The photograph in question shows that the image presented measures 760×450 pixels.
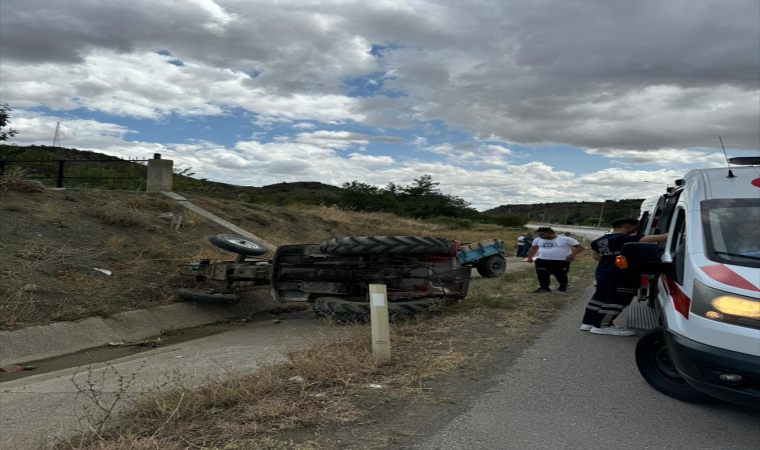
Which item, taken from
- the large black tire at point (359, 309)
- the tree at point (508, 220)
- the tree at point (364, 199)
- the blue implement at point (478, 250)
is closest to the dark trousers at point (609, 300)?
the large black tire at point (359, 309)

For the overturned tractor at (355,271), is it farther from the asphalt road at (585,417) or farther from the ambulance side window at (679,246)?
the ambulance side window at (679,246)

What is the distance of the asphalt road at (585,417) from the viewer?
3.82 meters

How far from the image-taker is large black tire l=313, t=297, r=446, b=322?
8180mm

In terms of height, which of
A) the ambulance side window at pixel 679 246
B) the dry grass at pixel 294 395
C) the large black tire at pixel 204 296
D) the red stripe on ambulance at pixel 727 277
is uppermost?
the ambulance side window at pixel 679 246

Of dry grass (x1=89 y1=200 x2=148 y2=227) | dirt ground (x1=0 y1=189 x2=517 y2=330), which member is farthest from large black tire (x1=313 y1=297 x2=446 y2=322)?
dry grass (x1=89 y1=200 x2=148 y2=227)

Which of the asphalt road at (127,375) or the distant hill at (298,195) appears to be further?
the distant hill at (298,195)

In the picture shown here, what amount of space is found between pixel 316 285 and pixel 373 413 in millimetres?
5023

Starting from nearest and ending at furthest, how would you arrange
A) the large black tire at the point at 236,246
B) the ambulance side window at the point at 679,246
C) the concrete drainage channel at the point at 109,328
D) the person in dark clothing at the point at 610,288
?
the ambulance side window at the point at 679,246 < the person in dark clothing at the point at 610,288 < the concrete drainage channel at the point at 109,328 < the large black tire at the point at 236,246

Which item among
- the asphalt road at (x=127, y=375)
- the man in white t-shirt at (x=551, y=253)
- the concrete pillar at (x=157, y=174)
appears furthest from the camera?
the concrete pillar at (x=157, y=174)

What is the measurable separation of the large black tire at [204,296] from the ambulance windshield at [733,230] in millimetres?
7295

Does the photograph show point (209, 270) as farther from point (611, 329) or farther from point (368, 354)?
point (611, 329)

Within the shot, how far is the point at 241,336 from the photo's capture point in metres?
8.85

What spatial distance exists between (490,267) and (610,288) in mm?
9309

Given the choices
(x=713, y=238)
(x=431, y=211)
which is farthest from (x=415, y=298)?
(x=431, y=211)
